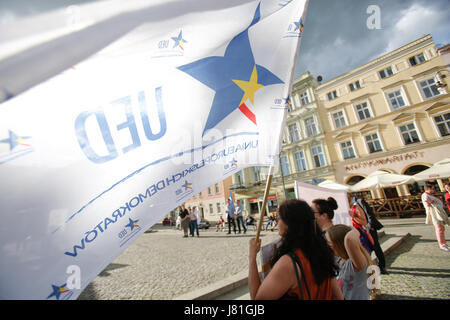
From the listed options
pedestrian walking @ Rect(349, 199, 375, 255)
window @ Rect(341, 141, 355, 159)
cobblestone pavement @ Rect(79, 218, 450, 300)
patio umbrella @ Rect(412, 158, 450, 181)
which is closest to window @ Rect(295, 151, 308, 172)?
window @ Rect(341, 141, 355, 159)

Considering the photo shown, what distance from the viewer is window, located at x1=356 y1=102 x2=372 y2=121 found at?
67.3 ft

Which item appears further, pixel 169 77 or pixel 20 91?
pixel 169 77

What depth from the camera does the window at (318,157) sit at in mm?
22659

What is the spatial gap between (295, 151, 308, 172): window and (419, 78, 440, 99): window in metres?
11.2

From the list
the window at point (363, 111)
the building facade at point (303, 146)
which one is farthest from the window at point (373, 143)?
the building facade at point (303, 146)

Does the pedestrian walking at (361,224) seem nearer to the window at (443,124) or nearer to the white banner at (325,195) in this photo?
the white banner at (325,195)

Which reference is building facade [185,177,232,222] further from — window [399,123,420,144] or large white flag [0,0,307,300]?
large white flag [0,0,307,300]

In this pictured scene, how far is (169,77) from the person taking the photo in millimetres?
1846

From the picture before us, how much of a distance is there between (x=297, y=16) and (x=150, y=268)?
654 cm

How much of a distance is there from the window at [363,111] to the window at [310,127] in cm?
424
